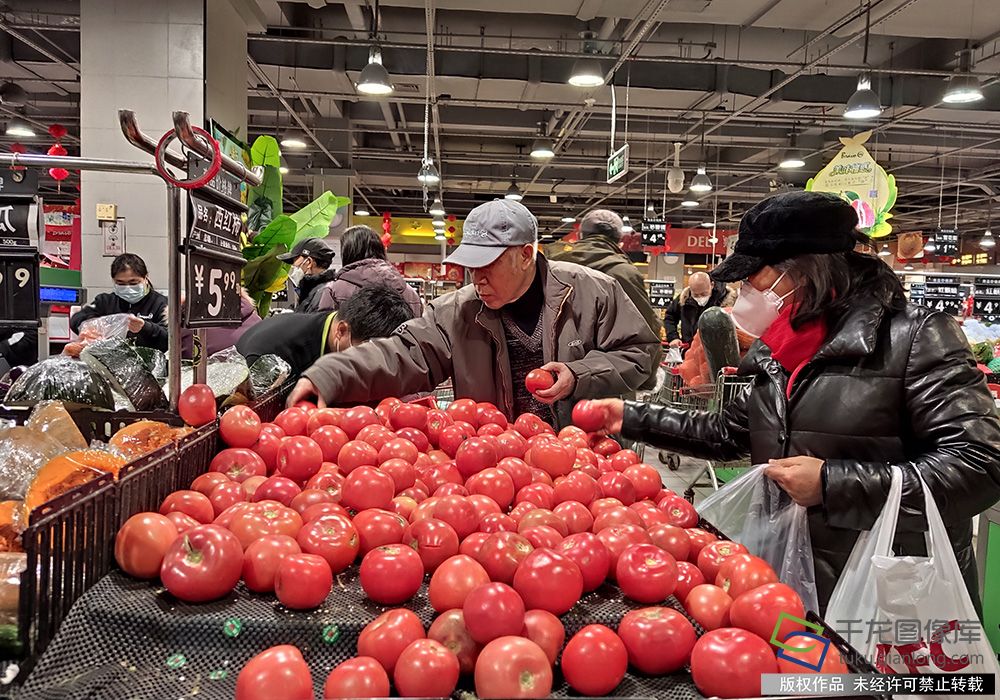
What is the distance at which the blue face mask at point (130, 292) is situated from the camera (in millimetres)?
5227

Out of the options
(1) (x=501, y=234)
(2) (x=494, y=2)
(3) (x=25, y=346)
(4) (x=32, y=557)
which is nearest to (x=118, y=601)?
(4) (x=32, y=557)

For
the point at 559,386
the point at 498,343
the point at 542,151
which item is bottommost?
the point at 559,386

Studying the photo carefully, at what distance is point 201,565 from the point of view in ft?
4.05

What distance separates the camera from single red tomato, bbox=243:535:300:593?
1284 mm

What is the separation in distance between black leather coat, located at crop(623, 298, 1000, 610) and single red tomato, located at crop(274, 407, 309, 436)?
1.40 meters

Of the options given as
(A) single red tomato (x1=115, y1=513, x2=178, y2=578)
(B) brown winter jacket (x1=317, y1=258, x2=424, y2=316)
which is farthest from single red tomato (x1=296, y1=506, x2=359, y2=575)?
(B) brown winter jacket (x1=317, y1=258, x2=424, y2=316)

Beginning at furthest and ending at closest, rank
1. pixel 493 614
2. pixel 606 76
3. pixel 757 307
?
pixel 606 76 < pixel 757 307 < pixel 493 614

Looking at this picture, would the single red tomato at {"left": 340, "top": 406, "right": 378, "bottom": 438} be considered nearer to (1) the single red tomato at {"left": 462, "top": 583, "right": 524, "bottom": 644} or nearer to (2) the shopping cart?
(1) the single red tomato at {"left": 462, "top": 583, "right": 524, "bottom": 644}

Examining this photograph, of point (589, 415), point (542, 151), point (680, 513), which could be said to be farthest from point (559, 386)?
point (542, 151)

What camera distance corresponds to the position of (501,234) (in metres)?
2.59

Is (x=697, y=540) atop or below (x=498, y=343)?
below

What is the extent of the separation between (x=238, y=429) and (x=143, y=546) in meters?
0.68

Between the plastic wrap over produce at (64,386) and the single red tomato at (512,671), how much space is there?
4.99 feet

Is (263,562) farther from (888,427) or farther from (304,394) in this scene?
(888,427)
